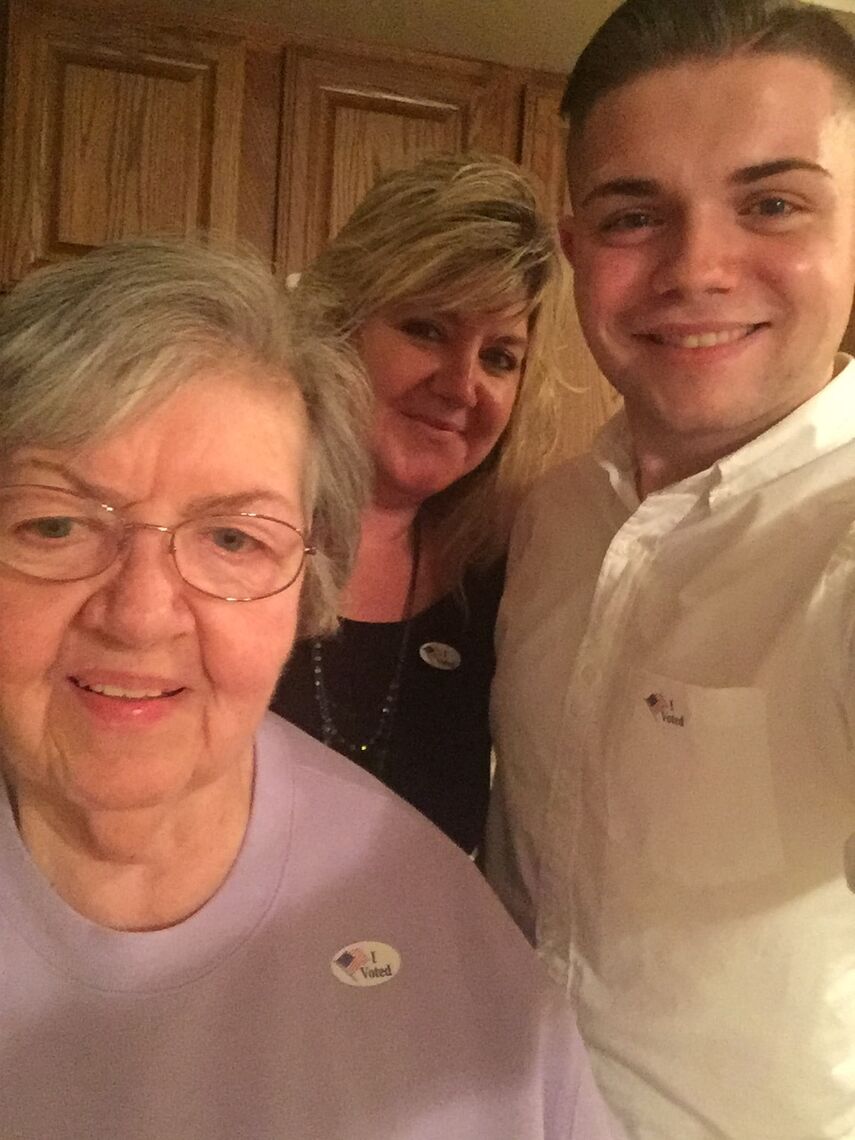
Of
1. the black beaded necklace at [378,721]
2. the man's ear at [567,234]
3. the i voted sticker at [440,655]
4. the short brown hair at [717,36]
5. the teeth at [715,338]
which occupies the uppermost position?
the short brown hair at [717,36]

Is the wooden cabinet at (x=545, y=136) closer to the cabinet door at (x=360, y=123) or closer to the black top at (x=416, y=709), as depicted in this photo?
the cabinet door at (x=360, y=123)

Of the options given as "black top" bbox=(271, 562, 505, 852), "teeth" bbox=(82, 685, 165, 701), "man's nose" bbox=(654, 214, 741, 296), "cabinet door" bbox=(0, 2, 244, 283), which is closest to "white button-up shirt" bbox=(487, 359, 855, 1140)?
"man's nose" bbox=(654, 214, 741, 296)

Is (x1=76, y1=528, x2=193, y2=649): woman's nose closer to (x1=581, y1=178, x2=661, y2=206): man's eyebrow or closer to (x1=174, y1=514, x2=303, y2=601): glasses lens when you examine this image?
(x1=174, y1=514, x2=303, y2=601): glasses lens

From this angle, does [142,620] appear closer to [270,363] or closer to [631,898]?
[270,363]

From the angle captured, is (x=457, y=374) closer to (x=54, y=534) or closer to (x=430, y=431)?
(x=430, y=431)

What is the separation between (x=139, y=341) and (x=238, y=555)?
0.67 feet

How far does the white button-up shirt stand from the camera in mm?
899

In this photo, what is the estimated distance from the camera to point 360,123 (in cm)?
241

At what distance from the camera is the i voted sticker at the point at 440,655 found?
1.42 meters

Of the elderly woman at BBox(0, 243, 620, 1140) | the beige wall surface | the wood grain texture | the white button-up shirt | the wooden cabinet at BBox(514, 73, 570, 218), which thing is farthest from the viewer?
the wooden cabinet at BBox(514, 73, 570, 218)

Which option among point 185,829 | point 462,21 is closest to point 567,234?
point 185,829

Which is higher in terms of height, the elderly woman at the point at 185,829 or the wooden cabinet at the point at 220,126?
the wooden cabinet at the point at 220,126

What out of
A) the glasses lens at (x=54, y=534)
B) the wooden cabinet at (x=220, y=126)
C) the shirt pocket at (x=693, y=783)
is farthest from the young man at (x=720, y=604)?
the wooden cabinet at (x=220, y=126)

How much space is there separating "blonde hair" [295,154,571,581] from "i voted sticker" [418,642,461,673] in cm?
13
